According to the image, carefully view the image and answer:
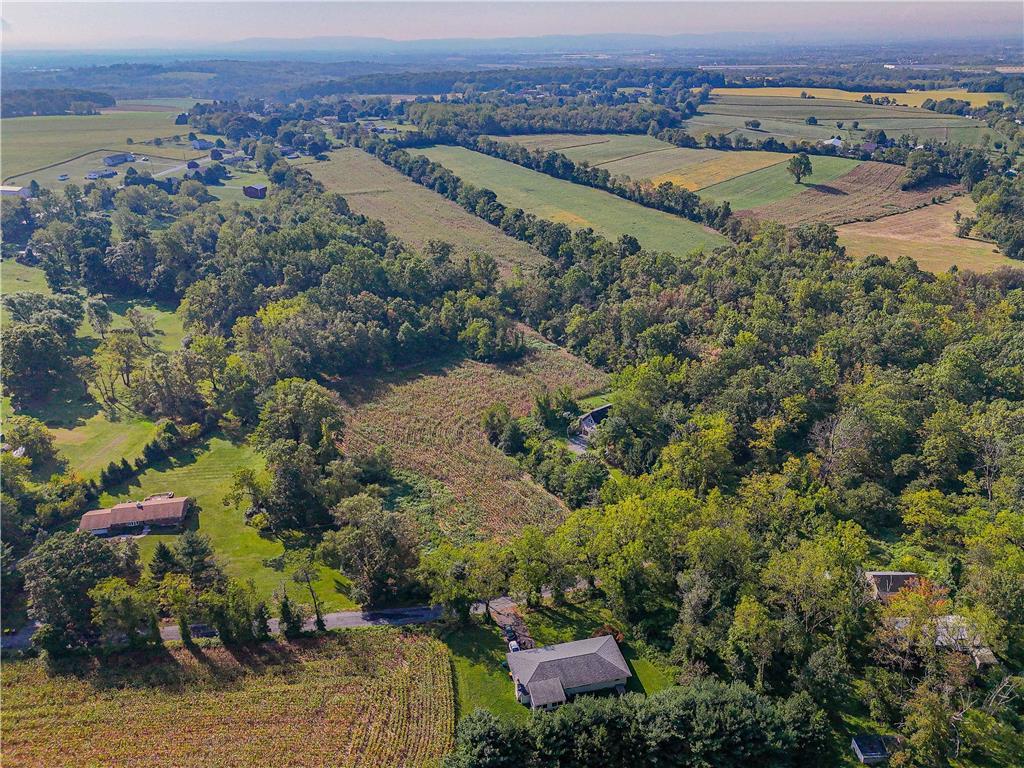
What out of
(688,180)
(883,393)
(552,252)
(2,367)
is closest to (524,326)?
(552,252)

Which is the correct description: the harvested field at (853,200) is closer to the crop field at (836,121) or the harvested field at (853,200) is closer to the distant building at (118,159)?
the crop field at (836,121)

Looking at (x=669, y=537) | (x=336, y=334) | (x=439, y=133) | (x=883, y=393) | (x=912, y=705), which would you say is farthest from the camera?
(x=439, y=133)

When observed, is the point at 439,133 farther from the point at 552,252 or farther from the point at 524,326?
the point at 524,326

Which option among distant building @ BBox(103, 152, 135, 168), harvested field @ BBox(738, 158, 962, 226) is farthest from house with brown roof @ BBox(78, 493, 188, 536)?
distant building @ BBox(103, 152, 135, 168)

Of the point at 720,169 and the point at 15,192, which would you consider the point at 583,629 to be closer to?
the point at 720,169

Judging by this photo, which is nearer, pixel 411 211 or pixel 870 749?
pixel 870 749

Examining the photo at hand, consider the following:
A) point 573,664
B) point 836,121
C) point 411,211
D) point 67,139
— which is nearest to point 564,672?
point 573,664
